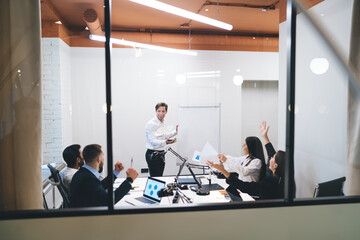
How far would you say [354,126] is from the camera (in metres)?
2.29

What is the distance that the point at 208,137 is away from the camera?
5.34 meters

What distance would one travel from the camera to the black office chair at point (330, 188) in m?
2.28

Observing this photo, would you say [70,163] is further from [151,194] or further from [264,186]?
[264,186]

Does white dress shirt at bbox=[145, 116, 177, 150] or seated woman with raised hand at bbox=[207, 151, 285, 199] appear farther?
white dress shirt at bbox=[145, 116, 177, 150]

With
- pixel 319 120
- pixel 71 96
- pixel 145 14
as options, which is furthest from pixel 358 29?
pixel 71 96

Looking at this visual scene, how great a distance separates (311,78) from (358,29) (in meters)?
0.80

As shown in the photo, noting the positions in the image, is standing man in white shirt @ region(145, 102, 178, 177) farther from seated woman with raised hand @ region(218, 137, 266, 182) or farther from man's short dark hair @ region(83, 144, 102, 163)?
man's short dark hair @ region(83, 144, 102, 163)

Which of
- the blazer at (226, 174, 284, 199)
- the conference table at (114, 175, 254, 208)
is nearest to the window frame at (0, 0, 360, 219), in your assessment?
the blazer at (226, 174, 284, 199)

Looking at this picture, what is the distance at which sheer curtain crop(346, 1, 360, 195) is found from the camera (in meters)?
2.26

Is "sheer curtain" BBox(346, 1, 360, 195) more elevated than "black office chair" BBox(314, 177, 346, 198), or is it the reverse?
"sheer curtain" BBox(346, 1, 360, 195)

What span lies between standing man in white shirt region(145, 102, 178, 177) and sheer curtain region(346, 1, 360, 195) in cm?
270

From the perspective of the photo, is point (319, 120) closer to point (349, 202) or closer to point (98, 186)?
point (349, 202)

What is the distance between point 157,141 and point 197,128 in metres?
1.13

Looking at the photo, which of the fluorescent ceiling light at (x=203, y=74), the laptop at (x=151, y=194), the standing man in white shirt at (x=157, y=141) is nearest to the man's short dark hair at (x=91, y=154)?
the laptop at (x=151, y=194)
